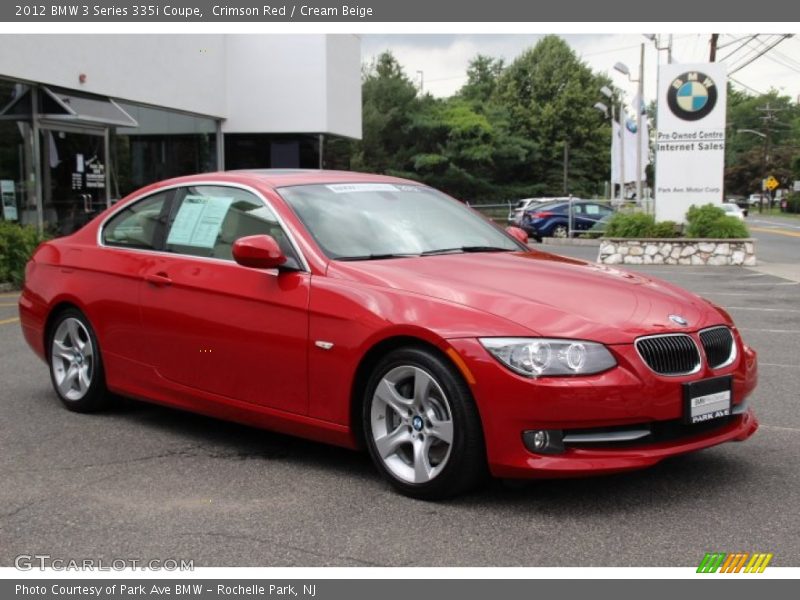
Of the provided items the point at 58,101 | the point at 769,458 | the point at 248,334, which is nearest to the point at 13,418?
the point at 248,334

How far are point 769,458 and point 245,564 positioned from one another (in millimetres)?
2893

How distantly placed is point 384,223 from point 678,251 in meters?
17.0

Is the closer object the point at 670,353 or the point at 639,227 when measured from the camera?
the point at 670,353

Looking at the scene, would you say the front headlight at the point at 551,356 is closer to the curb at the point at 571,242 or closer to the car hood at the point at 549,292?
the car hood at the point at 549,292

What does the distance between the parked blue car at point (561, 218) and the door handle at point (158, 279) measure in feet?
90.3

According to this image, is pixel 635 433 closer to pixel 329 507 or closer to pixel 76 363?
pixel 329 507

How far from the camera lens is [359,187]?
5691 millimetres

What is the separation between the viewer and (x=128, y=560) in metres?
3.81

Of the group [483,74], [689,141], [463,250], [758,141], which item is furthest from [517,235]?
[758,141]

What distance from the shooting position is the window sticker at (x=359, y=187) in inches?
220

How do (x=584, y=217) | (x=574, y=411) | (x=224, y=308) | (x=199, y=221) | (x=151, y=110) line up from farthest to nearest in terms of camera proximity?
(x=584, y=217) → (x=151, y=110) → (x=199, y=221) → (x=224, y=308) → (x=574, y=411)

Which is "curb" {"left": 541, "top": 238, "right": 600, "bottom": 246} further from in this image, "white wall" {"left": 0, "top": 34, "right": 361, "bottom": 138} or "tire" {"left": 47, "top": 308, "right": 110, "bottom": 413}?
"tire" {"left": 47, "top": 308, "right": 110, "bottom": 413}

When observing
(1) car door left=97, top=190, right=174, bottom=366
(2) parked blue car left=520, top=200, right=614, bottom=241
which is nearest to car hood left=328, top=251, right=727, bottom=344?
(1) car door left=97, top=190, right=174, bottom=366
